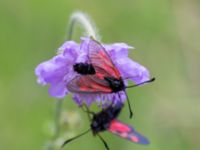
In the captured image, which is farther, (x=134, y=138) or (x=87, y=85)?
(x=134, y=138)

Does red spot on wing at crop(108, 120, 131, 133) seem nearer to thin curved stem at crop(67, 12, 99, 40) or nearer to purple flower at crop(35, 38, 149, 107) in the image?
purple flower at crop(35, 38, 149, 107)

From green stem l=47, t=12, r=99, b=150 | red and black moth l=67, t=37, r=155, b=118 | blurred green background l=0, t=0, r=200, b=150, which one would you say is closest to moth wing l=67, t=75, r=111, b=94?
red and black moth l=67, t=37, r=155, b=118

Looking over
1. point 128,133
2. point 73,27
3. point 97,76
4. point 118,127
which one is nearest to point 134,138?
point 128,133

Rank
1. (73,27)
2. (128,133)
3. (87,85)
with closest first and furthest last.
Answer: (87,85) → (128,133) → (73,27)

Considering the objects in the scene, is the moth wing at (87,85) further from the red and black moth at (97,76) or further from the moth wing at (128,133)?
the moth wing at (128,133)

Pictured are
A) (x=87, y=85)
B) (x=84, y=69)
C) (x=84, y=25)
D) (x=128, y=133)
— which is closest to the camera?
(x=87, y=85)

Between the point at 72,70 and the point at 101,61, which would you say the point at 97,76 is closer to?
the point at 101,61

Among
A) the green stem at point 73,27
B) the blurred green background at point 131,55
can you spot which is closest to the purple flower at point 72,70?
the green stem at point 73,27

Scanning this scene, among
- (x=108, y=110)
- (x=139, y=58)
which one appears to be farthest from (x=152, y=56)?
(x=108, y=110)
